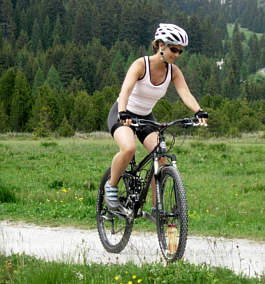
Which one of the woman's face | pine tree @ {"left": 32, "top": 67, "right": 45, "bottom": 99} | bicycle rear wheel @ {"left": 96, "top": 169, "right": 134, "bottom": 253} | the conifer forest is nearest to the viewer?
the woman's face

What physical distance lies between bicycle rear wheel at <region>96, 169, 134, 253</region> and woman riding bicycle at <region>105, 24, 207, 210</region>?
0.43 feet

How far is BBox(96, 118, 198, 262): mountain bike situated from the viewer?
523cm

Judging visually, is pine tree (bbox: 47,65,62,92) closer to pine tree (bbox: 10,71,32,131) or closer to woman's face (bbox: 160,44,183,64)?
pine tree (bbox: 10,71,32,131)

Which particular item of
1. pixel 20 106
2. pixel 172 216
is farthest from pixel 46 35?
pixel 172 216

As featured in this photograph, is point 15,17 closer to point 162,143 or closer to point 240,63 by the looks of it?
point 240,63

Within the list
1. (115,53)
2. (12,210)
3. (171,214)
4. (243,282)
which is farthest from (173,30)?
(115,53)

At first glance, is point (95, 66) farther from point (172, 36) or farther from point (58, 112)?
point (172, 36)

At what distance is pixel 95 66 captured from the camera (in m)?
133

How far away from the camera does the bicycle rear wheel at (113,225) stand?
6.30 meters

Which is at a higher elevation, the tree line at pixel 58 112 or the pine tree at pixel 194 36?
the pine tree at pixel 194 36

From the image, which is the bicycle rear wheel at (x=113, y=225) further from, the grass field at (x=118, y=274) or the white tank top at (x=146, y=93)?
the grass field at (x=118, y=274)

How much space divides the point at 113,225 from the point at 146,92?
6.15 feet

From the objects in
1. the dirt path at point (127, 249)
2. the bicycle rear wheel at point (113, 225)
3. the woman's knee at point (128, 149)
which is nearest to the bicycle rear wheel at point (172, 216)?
the dirt path at point (127, 249)

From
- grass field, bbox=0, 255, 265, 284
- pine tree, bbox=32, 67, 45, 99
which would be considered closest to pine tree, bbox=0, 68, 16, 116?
pine tree, bbox=32, 67, 45, 99
